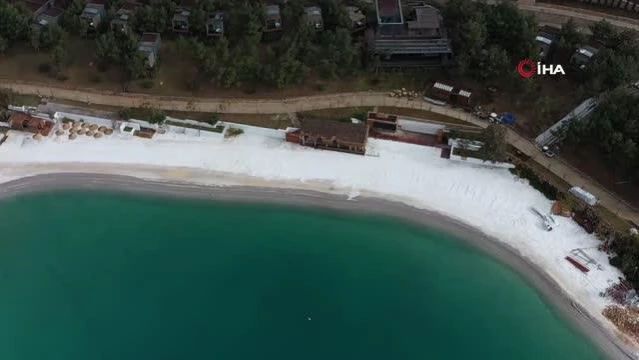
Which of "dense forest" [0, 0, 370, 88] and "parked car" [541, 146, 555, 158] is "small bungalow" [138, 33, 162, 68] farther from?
"parked car" [541, 146, 555, 158]

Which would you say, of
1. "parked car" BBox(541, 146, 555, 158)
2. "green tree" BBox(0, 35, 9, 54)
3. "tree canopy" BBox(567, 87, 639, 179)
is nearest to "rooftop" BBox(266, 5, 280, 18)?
"green tree" BBox(0, 35, 9, 54)

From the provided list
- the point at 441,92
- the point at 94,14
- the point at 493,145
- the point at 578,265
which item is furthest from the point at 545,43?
the point at 94,14

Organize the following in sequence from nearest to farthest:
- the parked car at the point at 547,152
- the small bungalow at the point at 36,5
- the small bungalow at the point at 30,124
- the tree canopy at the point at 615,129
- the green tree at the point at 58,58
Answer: the tree canopy at the point at 615,129 → the parked car at the point at 547,152 → the small bungalow at the point at 30,124 → the green tree at the point at 58,58 → the small bungalow at the point at 36,5

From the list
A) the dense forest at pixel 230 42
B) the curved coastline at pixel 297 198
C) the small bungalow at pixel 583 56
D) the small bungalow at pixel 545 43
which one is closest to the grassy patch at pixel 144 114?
the dense forest at pixel 230 42

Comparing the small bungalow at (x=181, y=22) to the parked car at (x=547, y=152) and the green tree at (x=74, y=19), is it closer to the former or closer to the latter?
the green tree at (x=74, y=19)

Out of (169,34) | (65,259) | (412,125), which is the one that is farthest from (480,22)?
(65,259)

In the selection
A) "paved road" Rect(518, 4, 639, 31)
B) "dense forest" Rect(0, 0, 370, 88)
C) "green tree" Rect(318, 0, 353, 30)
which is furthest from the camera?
"paved road" Rect(518, 4, 639, 31)
